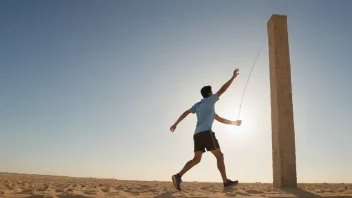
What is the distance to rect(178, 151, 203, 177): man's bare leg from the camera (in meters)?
5.13

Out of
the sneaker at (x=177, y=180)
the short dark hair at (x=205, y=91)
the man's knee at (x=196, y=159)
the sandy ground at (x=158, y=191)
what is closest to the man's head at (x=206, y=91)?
the short dark hair at (x=205, y=91)

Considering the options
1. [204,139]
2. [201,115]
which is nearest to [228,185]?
[204,139]

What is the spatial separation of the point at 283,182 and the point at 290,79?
6.33ft

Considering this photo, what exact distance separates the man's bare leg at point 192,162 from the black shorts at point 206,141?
77 mm

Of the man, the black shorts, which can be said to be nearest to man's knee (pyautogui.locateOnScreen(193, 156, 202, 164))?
the man

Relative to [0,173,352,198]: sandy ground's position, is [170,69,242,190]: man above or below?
above

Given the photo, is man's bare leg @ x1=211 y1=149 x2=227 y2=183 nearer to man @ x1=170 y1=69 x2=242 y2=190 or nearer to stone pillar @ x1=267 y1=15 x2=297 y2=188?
man @ x1=170 y1=69 x2=242 y2=190

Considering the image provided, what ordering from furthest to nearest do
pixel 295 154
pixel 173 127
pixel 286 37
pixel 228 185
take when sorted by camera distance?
pixel 286 37 < pixel 295 154 < pixel 173 127 < pixel 228 185

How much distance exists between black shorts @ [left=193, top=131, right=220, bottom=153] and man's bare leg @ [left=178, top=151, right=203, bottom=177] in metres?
0.08

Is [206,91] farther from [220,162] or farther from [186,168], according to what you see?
[186,168]

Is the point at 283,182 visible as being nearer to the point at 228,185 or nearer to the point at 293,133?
the point at 293,133

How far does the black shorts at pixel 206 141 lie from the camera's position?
5051 mm

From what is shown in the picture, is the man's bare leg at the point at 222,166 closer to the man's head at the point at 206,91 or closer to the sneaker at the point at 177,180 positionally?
the sneaker at the point at 177,180

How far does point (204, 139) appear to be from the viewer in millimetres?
5070
